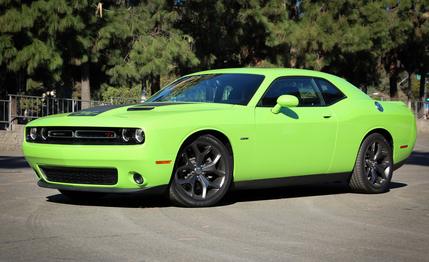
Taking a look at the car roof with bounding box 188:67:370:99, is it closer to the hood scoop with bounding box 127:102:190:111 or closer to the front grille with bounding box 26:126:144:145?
the hood scoop with bounding box 127:102:190:111

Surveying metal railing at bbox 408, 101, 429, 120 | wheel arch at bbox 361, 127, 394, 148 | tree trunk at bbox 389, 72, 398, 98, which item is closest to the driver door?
wheel arch at bbox 361, 127, 394, 148

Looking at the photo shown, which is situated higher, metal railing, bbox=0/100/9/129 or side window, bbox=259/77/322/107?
side window, bbox=259/77/322/107

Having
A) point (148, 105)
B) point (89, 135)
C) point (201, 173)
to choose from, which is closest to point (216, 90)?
point (148, 105)

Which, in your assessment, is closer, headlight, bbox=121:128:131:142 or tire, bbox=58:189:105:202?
headlight, bbox=121:128:131:142

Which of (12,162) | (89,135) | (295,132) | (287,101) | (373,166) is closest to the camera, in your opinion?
(89,135)

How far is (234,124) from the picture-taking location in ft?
27.8

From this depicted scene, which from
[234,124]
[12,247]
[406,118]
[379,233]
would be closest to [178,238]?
[12,247]

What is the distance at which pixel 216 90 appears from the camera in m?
9.12

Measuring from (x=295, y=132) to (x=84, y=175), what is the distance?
7.48ft

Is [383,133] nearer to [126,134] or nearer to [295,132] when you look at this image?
[295,132]

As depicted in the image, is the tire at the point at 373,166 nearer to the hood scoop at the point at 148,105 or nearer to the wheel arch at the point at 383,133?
the wheel arch at the point at 383,133

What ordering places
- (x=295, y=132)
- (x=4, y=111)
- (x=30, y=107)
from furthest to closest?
1. (x=30, y=107)
2. (x=4, y=111)
3. (x=295, y=132)

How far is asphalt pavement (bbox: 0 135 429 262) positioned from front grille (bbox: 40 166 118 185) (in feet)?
0.84

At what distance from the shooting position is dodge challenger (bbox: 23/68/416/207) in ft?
26.0
